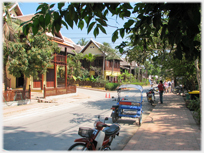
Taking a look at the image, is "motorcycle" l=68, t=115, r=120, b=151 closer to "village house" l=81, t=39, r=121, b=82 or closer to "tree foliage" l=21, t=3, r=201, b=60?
"tree foliage" l=21, t=3, r=201, b=60

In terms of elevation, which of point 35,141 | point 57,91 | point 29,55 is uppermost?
point 29,55

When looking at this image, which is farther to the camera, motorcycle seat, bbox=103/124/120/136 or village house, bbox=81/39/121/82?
village house, bbox=81/39/121/82

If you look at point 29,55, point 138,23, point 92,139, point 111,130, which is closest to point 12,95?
point 29,55

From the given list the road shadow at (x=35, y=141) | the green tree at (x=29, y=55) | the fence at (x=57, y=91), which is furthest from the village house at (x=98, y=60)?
the road shadow at (x=35, y=141)

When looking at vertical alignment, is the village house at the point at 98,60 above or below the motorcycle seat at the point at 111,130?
above

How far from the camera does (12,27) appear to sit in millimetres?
12875

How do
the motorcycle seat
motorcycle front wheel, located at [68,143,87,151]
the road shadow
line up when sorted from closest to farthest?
motorcycle front wheel, located at [68,143,87,151], the motorcycle seat, the road shadow

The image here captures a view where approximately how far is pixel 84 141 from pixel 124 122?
16.6ft

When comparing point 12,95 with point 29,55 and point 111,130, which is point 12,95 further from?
point 111,130

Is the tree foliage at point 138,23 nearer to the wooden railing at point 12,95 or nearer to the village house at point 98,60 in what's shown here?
the wooden railing at point 12,95

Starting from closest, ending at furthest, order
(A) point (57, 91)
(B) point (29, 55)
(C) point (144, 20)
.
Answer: (C) point (144, 20)
(B) point (29, 55)
(A) point (57, 91)

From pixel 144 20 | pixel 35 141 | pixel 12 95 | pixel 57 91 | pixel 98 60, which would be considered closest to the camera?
pixel 144 20

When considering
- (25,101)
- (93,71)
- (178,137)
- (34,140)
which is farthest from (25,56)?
(93,71)

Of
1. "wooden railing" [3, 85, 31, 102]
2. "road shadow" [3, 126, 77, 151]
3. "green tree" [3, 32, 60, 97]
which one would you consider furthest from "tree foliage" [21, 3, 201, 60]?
"wooden railing" [3, 85, 31, 102]
